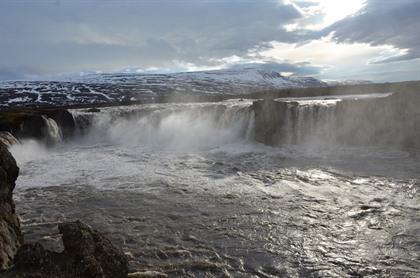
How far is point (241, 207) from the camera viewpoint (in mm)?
11742

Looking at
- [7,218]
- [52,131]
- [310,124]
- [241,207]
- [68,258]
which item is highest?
[310,124]

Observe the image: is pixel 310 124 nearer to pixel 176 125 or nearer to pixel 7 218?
pixel 176 125

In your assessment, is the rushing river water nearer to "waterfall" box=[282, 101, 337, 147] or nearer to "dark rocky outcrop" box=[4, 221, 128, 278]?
"dark rocky outcrop" box=[4, 221, 128, 278]

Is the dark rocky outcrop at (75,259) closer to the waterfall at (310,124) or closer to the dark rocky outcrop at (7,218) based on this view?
the dark rocky outcrop at (7,218)

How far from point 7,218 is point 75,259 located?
2.62 meters

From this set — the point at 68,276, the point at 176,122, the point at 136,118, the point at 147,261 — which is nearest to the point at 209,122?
the point at 176,122

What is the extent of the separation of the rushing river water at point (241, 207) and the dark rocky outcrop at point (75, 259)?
1337 mm

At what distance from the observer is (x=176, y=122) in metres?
34.1

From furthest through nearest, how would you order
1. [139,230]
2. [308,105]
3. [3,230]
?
[308,105]
[139,230]
[3,230]

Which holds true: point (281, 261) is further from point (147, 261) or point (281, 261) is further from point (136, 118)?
point (136, 118)

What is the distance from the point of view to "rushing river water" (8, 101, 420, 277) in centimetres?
785

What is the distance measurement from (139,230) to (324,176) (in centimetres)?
995

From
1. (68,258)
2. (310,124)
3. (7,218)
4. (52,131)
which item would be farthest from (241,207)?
(52,131)

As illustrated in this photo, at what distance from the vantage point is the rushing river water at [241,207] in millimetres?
7848
